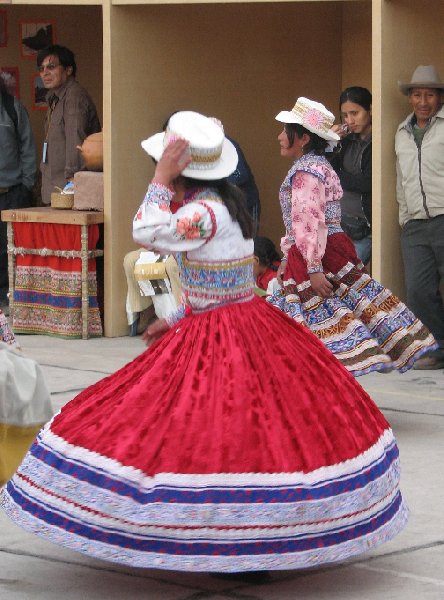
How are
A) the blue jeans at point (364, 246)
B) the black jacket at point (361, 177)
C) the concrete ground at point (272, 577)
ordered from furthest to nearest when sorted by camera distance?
1. the blue jeans at point (364, 246)
2. the black jacket at point (361, 177)
3. the concrete ground at point (272, 577)

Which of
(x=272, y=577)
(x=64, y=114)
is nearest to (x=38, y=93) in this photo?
(x=64, y=114)

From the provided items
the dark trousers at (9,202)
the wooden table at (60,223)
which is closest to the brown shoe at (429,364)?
the wooden table at (60,223)

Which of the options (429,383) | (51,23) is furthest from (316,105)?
(51,23)

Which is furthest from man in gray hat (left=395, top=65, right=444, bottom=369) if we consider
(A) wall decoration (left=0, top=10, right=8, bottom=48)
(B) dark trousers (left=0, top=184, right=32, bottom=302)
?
(A) wall decoration (left=0, top=10, right=8, bottom=48)

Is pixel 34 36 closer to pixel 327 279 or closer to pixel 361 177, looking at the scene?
pixel 361 177

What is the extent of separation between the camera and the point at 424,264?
8797mm

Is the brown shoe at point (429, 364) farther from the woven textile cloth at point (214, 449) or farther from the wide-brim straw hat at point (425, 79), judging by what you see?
the woven textile cloth at point (214, 449)

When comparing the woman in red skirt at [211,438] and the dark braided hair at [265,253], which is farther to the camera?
the dark braided hair at [265,253]

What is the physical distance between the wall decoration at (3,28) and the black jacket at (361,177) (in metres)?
4.04

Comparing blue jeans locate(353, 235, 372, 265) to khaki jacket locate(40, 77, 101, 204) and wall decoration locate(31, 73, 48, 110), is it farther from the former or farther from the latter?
wall decoration locate(31, 73, 48, 110)

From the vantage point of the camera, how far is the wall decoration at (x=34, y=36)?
1208cm

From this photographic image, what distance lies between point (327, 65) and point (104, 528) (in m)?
7.65

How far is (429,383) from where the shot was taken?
8312mm

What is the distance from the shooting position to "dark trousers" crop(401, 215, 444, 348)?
28.7 feet
